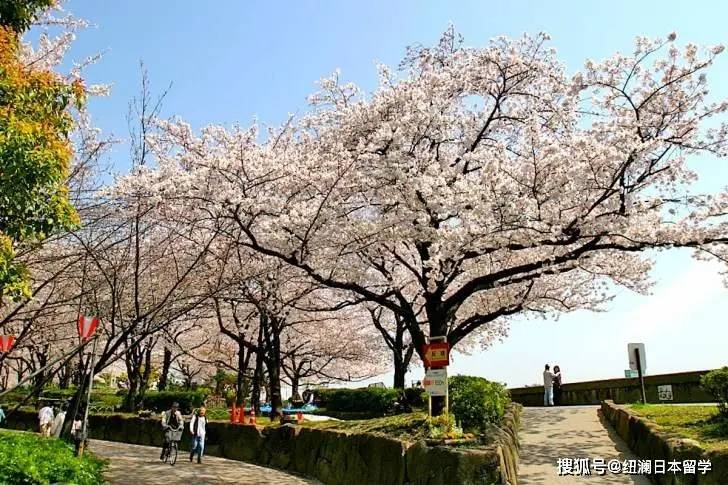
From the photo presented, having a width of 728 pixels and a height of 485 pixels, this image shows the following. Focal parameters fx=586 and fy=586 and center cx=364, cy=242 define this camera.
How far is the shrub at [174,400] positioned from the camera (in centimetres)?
2406

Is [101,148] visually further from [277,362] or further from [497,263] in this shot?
[277,362]

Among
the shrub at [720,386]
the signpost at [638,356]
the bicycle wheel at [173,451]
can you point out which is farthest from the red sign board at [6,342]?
the signpost at [638,356]

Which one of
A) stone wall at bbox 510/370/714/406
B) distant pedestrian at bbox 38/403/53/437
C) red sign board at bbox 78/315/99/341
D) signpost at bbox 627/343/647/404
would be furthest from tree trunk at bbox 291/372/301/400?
red sign board at bbox 78/315/99/341

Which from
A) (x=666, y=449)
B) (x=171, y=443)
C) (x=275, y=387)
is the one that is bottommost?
(x=171, y=443)

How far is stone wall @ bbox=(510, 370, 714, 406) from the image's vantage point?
1619cm

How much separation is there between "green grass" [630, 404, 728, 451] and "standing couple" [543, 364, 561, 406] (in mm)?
9322

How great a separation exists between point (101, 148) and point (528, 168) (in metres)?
7.11

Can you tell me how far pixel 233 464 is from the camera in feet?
47.0

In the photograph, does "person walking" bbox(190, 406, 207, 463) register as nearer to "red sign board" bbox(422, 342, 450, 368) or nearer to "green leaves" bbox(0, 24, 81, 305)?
"red sign board" bbox(422, 342, 450, 368)

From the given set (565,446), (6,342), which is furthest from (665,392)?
(6,342)

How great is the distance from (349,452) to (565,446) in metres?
4.20

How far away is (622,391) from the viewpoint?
62.7ft

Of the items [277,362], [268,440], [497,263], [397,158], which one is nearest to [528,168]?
[397,158]

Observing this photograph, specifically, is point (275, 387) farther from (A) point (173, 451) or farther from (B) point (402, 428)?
(B) point (402, 428)
